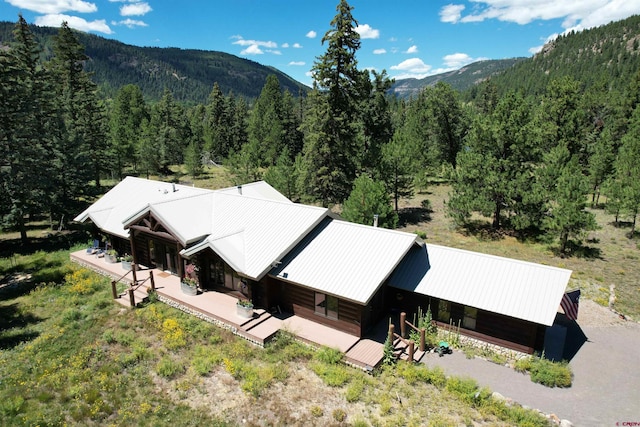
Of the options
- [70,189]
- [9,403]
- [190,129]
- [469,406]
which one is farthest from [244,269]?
[190,129]

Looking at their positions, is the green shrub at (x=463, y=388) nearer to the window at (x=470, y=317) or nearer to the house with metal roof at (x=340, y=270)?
the window at (x=470, y=317)

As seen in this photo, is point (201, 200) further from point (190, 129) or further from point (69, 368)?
point (190, 129)

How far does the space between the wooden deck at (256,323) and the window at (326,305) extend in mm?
637

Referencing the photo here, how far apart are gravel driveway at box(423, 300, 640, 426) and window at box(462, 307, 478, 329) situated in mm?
1340

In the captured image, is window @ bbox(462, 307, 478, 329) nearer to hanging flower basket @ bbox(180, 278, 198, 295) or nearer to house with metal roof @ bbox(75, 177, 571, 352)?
house with metal roof @ bbox(75, 177, 571, 352)

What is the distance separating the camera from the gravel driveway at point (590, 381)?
13227mm

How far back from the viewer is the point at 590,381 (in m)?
15.0

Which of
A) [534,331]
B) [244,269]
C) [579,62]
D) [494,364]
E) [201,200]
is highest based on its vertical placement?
[579,62]

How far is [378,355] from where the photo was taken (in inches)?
634

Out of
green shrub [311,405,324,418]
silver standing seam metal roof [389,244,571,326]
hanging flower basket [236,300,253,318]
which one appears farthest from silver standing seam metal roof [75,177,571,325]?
green shrub [311,405,324,418]

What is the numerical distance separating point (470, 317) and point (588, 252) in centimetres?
1831

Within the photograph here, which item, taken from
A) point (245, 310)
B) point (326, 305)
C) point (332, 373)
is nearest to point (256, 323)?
point (245, 310)

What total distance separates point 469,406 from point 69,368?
1526 centimetres

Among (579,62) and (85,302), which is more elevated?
(579,62)
